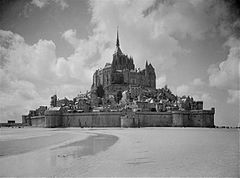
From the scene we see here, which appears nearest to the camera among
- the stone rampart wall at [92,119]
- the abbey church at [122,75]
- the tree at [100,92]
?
the stone rampart wall at [92,119]

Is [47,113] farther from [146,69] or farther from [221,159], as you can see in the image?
[221,159]

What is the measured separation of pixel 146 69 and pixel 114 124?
47549 mm

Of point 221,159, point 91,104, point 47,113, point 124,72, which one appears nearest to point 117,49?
point 124,72

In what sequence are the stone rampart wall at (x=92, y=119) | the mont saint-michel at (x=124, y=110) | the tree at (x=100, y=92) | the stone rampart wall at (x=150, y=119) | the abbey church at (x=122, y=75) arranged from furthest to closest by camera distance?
the abbey church at (x=122, y=75), the tree at (x=100, y=92), the stone rampart wall at (x=92, y=119), the mont saint-michel at (x=124, y=110), the stone rampart wall at (x=150, y=119)

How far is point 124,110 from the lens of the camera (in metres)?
64.8

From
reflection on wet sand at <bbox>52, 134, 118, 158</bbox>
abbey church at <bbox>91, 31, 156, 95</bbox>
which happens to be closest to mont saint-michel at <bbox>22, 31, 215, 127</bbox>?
abbey church at <bbox>91, 31, 156, 95</bbox>

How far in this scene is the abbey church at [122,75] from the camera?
329ft

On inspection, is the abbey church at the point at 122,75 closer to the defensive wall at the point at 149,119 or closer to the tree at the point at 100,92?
the tree at the point at 100,92

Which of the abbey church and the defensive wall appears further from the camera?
the abbey church

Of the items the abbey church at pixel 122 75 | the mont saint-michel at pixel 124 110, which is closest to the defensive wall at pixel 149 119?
the mont saint-michel at pixel 124 110

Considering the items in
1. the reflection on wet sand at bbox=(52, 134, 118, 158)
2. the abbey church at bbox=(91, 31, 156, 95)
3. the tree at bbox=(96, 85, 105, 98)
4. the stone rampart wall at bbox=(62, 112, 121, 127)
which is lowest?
the stone rampart wall at bbox=(62, 112, 121, 127)

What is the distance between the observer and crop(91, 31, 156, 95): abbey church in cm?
10025

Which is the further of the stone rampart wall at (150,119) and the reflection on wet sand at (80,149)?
the stone rampart wall at (150,119)

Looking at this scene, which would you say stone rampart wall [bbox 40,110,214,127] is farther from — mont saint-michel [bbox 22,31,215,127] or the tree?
the tree
